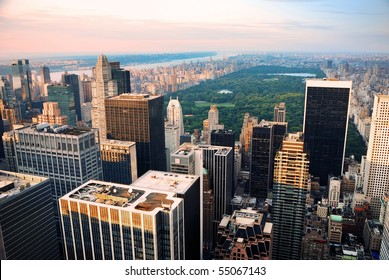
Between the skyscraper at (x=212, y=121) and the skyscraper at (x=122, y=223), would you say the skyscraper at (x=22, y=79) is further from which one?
the skyscraper at (x=212, y=121)

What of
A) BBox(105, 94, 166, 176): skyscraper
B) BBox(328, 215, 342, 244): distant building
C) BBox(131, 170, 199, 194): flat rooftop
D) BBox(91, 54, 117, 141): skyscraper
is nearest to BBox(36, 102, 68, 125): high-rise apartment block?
BBox(91, 54, 117, 141): skyscraper

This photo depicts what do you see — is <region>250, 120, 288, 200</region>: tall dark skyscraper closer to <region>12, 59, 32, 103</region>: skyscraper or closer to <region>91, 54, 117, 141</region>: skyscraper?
<region>91, 54, 117, 141</region>: skyscraper

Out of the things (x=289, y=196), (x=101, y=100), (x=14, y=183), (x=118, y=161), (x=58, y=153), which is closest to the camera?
(x=14, y=183)

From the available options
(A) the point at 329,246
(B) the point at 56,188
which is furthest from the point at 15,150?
(A) the point at 329,246

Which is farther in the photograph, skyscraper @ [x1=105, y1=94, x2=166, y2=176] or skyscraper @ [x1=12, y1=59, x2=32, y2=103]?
skyscraper @ [x1=105, y1=94, x2=166, y2=176]

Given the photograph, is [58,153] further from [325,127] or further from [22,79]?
[325,127]

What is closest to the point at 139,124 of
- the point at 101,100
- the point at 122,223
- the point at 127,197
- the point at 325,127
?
the point at 101,100

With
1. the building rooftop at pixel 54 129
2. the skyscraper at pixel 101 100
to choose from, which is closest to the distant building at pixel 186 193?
the building rooftop at pixel 54 129

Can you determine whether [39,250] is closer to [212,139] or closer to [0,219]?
[0,219]
